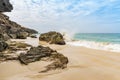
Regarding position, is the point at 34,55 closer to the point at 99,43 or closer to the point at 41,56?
the point at 41,56

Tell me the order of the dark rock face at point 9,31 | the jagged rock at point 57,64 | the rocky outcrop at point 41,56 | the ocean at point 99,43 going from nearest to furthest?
the jagged rock at point 57,64, the rocky outcrop at point 41,56, the ocean at point 99,43, the dark rock face at point 9,31

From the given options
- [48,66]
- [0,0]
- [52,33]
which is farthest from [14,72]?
[52,33]

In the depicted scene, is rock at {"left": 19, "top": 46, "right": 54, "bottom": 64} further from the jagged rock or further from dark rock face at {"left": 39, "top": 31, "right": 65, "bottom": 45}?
dark rock face at {"left": 39, "top": 31, "right": 65, "bottom": 45}

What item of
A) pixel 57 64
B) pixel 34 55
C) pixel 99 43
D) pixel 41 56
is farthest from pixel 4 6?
pixel 99 43

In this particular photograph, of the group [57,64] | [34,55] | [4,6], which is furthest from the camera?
[4,6]

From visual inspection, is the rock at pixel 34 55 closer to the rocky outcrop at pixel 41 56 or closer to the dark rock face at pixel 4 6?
the rocky outcrop at pixel 41 56

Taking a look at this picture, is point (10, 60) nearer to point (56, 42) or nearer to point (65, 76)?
point (65, 76)

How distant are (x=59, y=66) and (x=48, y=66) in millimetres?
447

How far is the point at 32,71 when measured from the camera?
748 centimetres

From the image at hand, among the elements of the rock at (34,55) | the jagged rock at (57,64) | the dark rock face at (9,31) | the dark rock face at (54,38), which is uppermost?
the dark rock face at (9,31)

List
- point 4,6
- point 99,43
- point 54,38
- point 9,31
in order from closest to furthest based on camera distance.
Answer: point 4,6
point 99,43
point 54,38
point 9,31

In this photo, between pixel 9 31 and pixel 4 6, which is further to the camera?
pixel 9 31

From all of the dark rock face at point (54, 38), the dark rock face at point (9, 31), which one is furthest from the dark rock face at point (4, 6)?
the dark rock face at point (54, 38)

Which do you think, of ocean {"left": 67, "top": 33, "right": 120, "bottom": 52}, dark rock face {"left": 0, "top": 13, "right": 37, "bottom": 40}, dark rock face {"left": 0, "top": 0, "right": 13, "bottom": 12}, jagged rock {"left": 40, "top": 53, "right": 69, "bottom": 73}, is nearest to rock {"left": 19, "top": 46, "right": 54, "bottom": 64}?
jagged rock {"left": 40, "top": 53, "right": 69, "bottom": 73}
